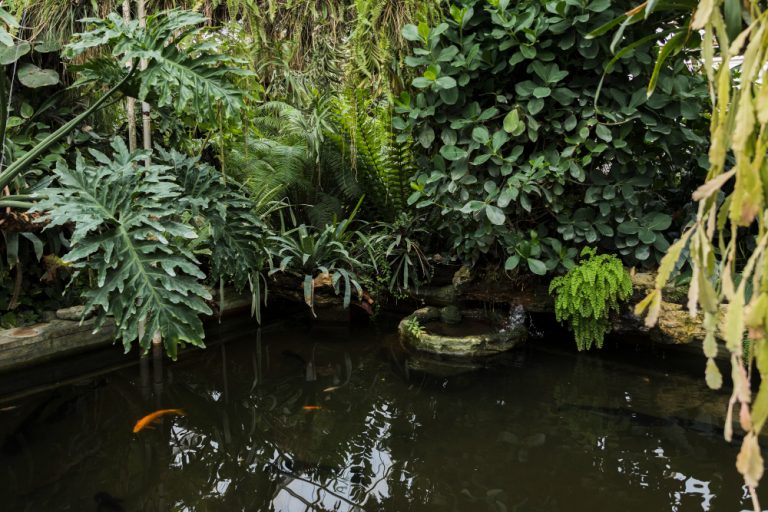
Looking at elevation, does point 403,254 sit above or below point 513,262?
below

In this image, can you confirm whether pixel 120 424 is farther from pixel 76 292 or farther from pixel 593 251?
pixel 593 251

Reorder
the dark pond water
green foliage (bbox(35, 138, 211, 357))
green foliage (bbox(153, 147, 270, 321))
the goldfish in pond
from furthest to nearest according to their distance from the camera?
green foliage (bbox(153, 147, 270, 321)), the goldfish in pond, green foliage (bbox(35, 138, 211, 357)), the dark pond water

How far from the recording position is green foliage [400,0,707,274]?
337cm

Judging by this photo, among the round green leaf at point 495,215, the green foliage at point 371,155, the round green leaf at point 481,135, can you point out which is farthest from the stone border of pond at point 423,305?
the round green leaf at point 481,135

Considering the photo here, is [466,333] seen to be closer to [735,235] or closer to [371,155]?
[371,155]

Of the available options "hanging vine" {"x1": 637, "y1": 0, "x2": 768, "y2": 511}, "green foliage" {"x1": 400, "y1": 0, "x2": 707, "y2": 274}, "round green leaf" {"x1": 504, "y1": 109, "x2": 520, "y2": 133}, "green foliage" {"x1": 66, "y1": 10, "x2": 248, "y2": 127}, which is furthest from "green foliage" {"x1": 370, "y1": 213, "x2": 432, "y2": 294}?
"hanging vine" {"x1": 637, "y1": 0, "x2": 768, "y2": 511}

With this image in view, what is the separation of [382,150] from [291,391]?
265 centimetres

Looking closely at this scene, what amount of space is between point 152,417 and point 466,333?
7.48 feet

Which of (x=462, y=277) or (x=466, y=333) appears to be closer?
(x=466, y=333)

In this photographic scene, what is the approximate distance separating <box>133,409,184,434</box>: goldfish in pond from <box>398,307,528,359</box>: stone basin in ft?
5.73

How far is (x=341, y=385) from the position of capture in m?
3.36

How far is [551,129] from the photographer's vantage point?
3686 millimetres

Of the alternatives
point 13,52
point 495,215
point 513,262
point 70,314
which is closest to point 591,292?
point 513,262

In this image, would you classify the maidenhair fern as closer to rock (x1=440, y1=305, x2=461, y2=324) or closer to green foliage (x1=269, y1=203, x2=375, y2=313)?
rock (x1=440, y1=305, x2=461, y2=324)
